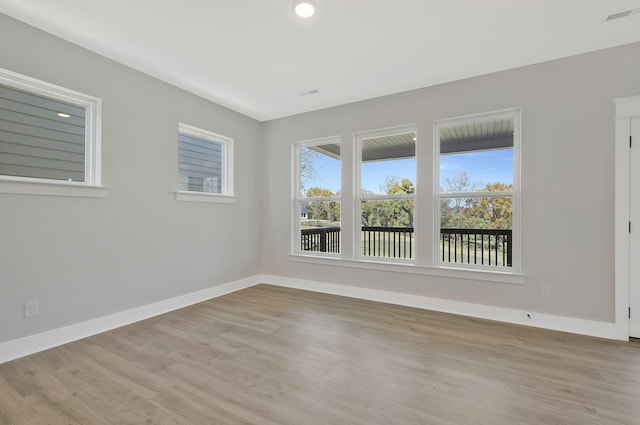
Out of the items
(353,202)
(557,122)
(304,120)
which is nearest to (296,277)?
(353,202)

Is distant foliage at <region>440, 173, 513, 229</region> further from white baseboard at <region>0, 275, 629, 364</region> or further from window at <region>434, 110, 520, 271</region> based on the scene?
white baseboard at <region>0, 275, 629, 364</region>

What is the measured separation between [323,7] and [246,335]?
9.51 feet

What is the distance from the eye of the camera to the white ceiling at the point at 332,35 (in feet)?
7.30

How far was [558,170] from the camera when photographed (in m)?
2.94

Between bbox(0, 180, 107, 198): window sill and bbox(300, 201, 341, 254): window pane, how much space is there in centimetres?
264

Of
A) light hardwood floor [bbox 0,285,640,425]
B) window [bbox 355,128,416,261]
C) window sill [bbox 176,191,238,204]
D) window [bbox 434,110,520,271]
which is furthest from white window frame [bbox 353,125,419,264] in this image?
window sill [bbox 176,191,238,204]

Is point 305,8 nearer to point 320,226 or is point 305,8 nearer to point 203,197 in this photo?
point 203,197

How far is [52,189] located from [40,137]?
50cm

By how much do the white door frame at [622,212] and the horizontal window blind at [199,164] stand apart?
15.1 feet

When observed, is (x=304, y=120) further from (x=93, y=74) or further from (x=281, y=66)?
(x=93, y=74)

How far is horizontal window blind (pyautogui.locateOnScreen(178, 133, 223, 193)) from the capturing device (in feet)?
12.6

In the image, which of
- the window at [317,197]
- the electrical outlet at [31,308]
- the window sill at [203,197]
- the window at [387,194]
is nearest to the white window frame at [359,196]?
the window at [387,194]

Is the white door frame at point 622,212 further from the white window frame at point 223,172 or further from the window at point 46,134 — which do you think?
the window at point 46,134

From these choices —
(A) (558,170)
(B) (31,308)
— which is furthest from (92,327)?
(A) (558,170)
